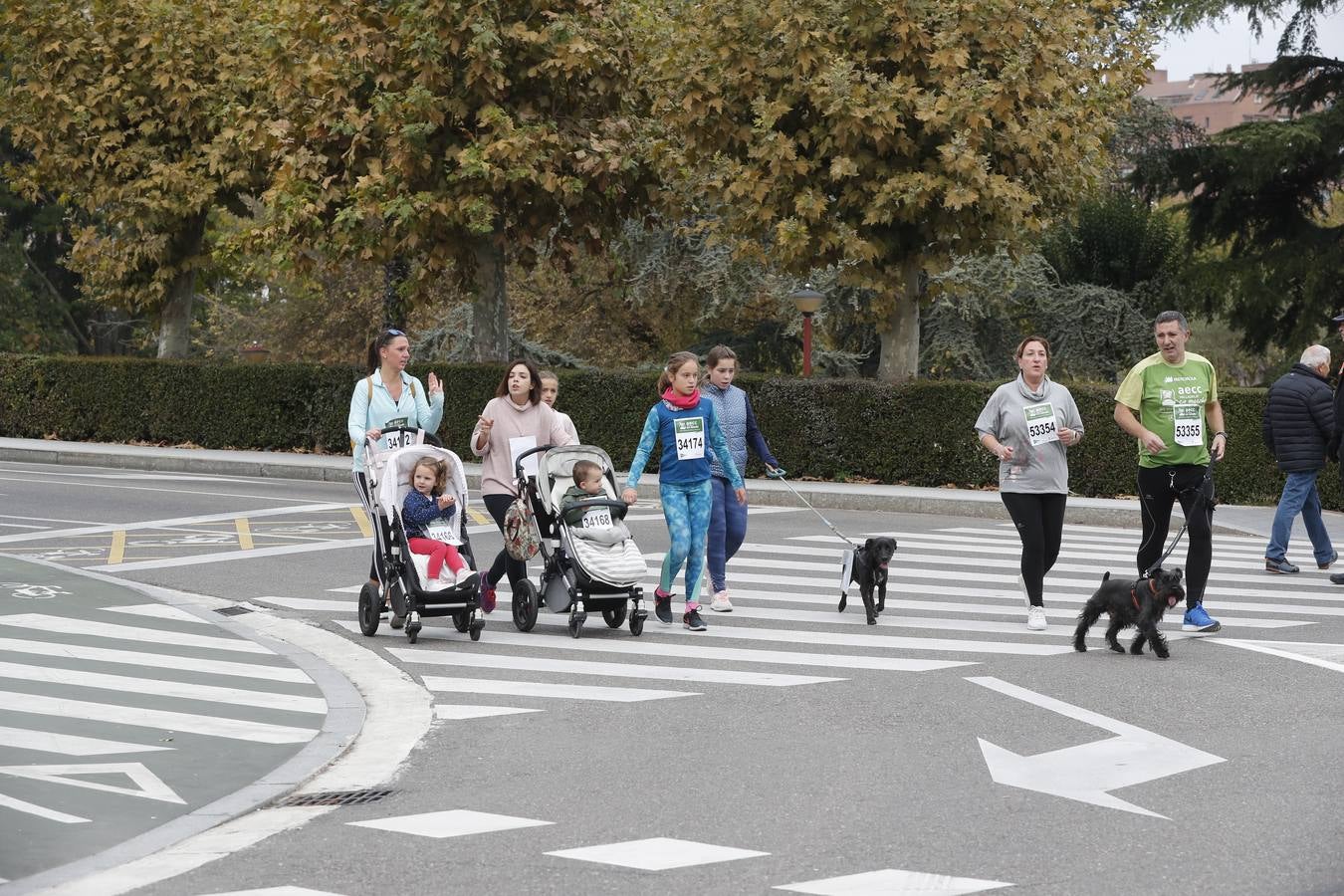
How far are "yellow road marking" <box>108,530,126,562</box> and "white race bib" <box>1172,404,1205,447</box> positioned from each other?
8816mm

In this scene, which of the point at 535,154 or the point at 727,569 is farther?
the point at 535,154

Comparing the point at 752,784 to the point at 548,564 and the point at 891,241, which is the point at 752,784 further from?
the point at 891,241

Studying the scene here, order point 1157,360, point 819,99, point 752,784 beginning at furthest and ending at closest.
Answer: point 819,99
point 1157,360
point 752,784

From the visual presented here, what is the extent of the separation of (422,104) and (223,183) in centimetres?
662

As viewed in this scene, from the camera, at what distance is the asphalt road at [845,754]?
5.97 m

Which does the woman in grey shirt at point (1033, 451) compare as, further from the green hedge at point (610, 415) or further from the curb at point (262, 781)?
the green hedge at point (610, 415)

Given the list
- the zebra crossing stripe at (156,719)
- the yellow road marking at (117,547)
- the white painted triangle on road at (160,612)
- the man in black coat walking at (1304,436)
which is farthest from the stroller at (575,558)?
the man in black coat walking at (1304,436)

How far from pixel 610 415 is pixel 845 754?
18.8 m

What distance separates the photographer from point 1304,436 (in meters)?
15.4

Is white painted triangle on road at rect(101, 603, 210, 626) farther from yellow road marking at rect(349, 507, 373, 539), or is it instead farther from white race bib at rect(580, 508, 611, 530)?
yellow road marking at rect(349, 507, 373, 539)

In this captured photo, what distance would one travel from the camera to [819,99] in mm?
23094

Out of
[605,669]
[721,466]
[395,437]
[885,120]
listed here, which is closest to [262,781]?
[605,669]

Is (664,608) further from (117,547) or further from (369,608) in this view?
(117,547)

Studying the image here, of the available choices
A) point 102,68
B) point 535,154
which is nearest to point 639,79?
point 535,154
